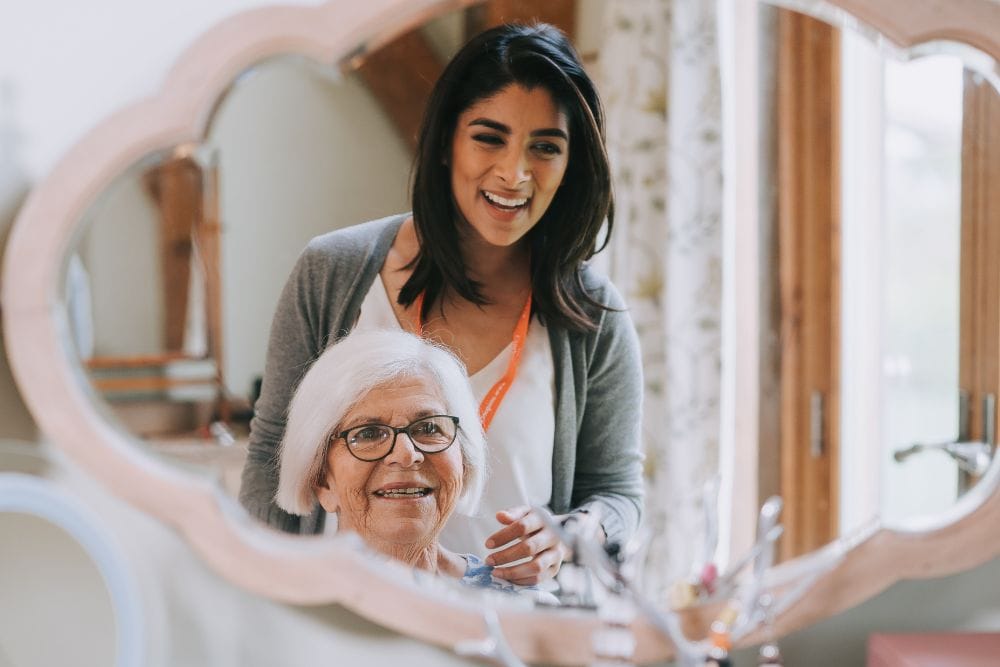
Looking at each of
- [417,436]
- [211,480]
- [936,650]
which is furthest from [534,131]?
[936,650]

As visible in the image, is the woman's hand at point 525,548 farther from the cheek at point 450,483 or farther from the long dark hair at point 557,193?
the long dark hair at point 557,193

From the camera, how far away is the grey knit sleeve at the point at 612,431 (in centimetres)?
69

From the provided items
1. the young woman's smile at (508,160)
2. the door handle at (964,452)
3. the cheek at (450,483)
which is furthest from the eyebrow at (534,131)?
the door handle at (964,452)

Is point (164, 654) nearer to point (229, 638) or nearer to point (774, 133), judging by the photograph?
point (229, 638)

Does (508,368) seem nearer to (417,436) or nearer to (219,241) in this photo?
(417,436)

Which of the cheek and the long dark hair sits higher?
the long dark hair

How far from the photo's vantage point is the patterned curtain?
0.67 m

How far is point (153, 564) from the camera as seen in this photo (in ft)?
2.39

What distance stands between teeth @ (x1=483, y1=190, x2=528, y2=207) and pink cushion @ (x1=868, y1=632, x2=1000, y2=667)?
0.42 metres

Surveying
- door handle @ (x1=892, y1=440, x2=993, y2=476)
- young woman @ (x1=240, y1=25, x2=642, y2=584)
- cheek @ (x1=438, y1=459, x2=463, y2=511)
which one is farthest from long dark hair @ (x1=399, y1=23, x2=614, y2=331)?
door handle @ (x1=892, y1=440, x2=993, y2=476)

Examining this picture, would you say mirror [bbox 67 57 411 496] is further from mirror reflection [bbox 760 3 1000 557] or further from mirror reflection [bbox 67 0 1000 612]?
mirror reflection [bbox 760 3 1000 557]

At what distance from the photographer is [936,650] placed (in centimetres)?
68

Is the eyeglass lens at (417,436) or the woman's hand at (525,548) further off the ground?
the eyeglass lens at (417,436)

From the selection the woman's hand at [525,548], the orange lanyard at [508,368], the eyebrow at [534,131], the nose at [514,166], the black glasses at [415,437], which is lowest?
the woman's hand at [525,548]
